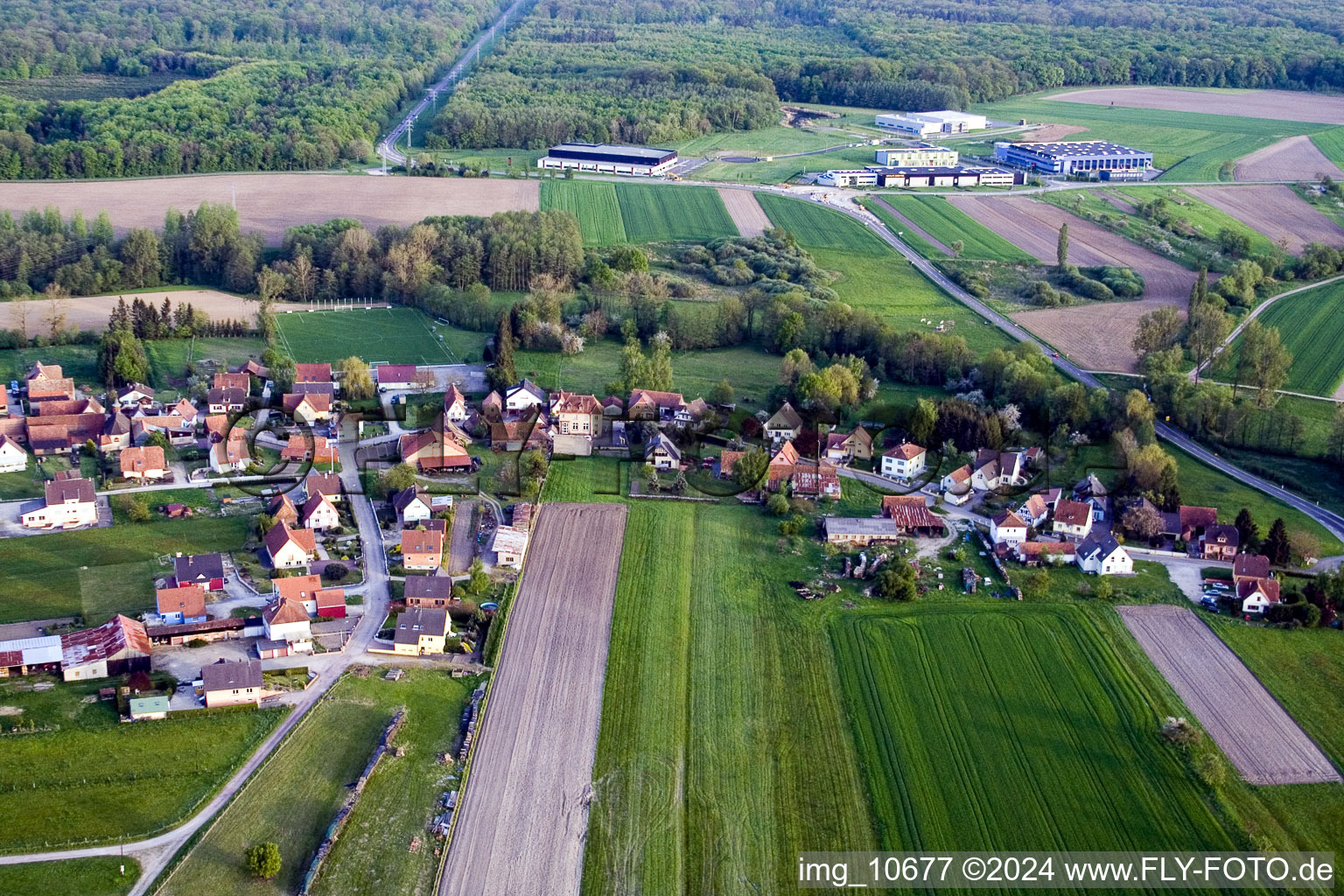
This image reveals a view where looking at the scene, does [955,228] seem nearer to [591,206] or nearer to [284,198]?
[591,206]

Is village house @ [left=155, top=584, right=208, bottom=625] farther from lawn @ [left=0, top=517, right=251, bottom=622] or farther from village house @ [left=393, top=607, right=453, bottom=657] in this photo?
village house @ [left=393, top=607, right=453, bottom=657]

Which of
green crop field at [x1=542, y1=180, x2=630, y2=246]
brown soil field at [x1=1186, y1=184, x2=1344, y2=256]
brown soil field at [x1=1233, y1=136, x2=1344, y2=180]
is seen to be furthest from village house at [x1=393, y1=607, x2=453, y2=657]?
brown soil field at [x1=1233, y1=136, x2=1344, y2=180]

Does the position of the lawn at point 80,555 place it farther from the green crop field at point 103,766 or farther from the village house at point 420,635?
the village house at point 420,635

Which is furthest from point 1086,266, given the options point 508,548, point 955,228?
point 508,548

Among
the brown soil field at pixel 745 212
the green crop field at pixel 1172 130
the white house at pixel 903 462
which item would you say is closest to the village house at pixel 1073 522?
the white house at pixel 903 462

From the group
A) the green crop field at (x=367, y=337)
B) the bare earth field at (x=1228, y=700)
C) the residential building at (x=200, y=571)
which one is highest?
the green crop field at (x=367, y=337)

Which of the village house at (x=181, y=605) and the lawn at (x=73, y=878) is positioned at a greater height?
the village house at (x=181, y=605)
